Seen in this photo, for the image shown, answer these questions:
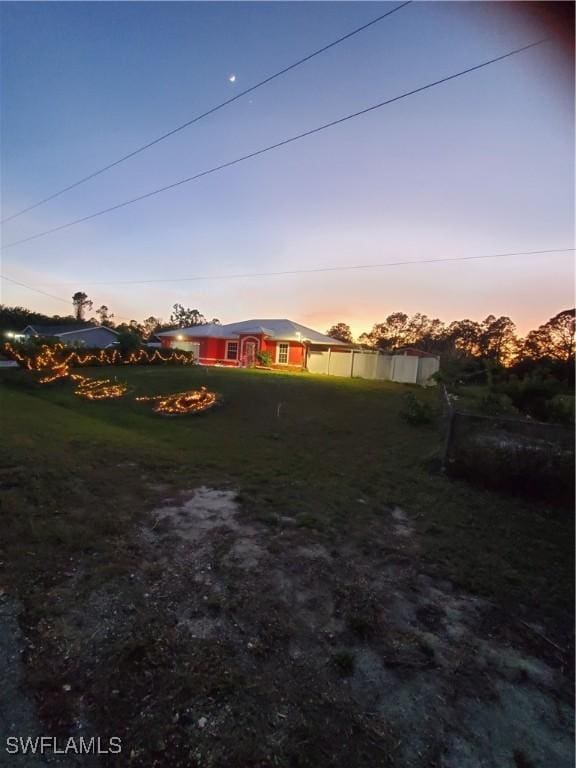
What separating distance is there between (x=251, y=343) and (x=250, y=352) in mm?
717

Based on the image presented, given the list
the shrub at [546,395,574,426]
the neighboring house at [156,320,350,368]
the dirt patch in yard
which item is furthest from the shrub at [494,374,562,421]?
the neighboring house at [156,320,350,368]

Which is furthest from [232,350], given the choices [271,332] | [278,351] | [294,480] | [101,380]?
[294,480]

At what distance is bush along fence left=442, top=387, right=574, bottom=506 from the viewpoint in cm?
525

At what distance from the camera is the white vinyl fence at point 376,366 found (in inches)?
838

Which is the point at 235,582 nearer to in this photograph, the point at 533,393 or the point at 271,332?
the point at 533,393

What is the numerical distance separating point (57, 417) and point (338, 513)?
922 cm

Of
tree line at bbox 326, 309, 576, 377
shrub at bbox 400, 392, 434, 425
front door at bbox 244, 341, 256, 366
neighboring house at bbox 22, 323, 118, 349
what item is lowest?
shrub at bbox 400, 392, 434, 425

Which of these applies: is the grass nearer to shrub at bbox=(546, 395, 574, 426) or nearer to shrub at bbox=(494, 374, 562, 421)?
shrub at bbox=(546, 395, 574, 426)

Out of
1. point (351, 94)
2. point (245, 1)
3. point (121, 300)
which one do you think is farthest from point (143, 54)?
point (121, 300)

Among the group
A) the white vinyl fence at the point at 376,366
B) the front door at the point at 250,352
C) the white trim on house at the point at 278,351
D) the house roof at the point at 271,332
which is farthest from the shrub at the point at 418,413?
the front door at the point at 250,352

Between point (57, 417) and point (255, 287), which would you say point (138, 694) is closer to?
point (57, 417)

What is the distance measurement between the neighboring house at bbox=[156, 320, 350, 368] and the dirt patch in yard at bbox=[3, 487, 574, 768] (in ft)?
75.5

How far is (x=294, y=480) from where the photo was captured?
605cm

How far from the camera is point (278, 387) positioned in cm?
1558
